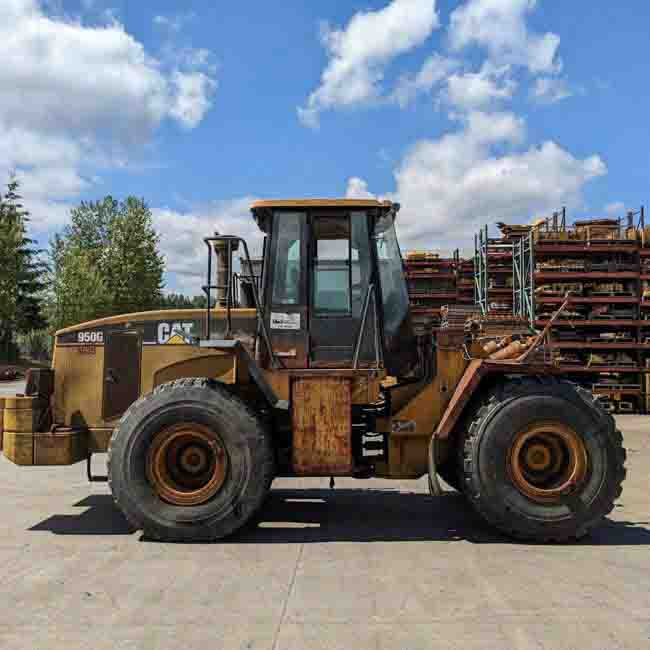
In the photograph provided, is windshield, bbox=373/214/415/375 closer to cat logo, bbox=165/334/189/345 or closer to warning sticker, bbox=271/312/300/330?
warning sticker, bbox=271/312/300/330

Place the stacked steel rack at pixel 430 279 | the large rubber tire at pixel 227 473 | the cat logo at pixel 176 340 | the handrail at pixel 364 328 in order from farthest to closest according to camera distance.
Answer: the stacked steel rack at pixel 430 279 < the cat logo at pixel 176 340 < the handrail at pixel 364 328 < the large rubber tire at pixel 227 473

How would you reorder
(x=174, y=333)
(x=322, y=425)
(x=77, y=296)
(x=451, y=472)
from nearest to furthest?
(x=322, y=425) → (x=174, y=333) → (x=451, y=472) → (x=77, y=296)

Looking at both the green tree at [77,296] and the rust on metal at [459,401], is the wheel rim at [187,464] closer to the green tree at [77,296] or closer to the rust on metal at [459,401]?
the rust on metal at [459,401]

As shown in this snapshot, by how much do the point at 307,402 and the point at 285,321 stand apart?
783mm

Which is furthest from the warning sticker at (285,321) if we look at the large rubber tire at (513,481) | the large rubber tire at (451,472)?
the large rubber tire at (451,472)

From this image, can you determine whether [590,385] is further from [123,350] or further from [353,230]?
[123,350]

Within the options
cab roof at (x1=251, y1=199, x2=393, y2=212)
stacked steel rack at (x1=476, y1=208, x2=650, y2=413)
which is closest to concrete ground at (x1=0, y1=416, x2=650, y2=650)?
cab roof at (x1=251, y1=199, x2=393, y2=212)

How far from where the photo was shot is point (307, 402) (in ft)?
18.2

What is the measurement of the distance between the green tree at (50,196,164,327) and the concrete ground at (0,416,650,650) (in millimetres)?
33139

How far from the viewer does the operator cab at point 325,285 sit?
5.72 m

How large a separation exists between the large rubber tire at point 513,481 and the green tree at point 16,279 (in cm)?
3754

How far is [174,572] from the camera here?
4.45 meters

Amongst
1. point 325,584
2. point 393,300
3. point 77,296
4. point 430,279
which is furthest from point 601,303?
point 77,296

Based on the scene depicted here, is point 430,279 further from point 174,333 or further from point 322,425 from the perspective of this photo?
point 322,425
